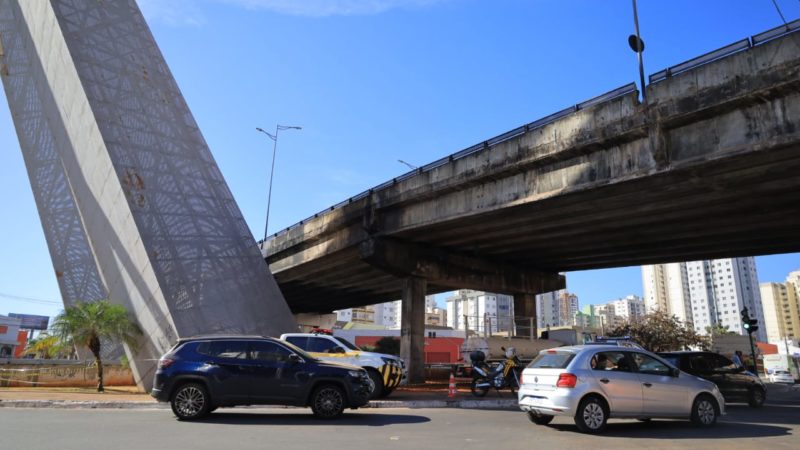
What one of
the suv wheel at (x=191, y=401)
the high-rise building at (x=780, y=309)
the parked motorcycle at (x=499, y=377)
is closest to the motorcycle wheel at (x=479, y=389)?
the parked motorcycle at (x=499, y=377)

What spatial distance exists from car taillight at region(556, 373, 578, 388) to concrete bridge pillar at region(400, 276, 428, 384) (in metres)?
17.9

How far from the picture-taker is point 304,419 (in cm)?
1004

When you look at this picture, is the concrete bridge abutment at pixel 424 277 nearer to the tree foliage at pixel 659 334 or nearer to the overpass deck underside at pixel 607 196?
the overpass deck underside at pixel 607 196

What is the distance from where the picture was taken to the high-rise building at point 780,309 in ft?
375

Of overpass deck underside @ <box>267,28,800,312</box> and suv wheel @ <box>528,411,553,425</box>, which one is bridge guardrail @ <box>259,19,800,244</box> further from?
suv wheel @ <box>528,411,553,425</box>

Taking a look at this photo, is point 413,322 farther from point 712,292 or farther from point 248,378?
point 712,292

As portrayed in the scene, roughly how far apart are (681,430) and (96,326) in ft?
57.0

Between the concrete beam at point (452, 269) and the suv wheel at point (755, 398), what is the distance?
1408 centimetres

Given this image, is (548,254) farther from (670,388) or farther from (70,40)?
(70,40)

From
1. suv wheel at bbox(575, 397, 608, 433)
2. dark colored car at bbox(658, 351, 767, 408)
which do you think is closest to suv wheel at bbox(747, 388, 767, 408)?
dark colored car at bbox(658, 351, 767, 408)

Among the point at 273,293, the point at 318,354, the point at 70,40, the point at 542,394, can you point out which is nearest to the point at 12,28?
the point at 70,40

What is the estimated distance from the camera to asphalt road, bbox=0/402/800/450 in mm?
7211

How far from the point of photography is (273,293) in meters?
22.4

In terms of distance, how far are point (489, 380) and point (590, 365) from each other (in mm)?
7063
